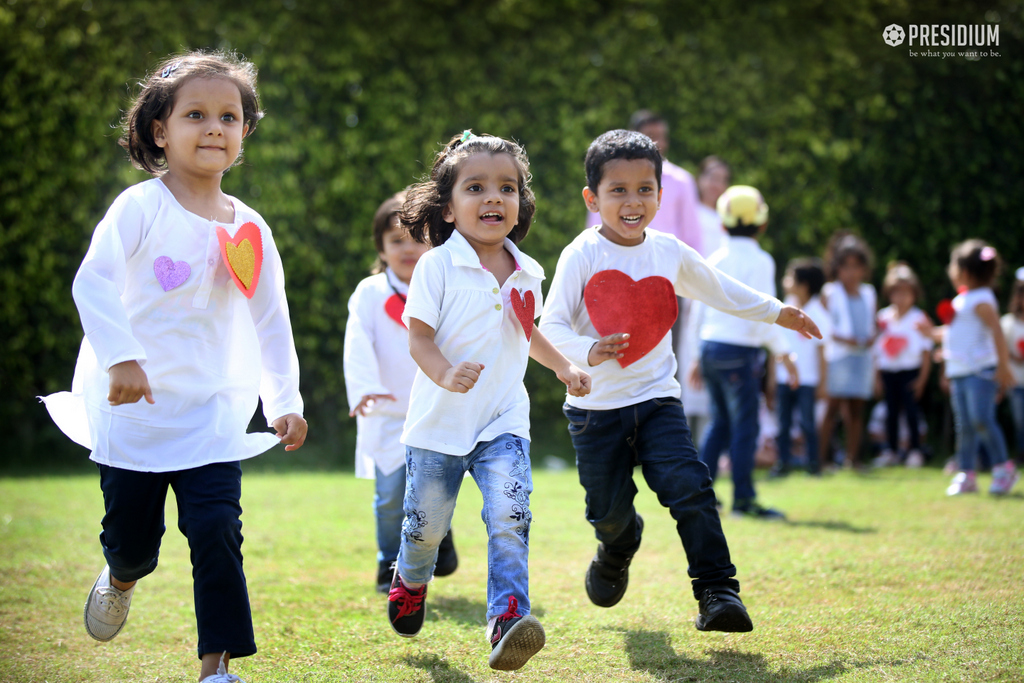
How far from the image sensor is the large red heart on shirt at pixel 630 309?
127 inches

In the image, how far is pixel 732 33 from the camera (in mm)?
8430

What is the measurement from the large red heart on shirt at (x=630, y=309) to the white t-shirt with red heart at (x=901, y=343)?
550cm

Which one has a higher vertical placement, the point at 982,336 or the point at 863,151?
the point at 863,151

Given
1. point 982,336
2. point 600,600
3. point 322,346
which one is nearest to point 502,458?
point 600,600

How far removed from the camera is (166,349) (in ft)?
8.59

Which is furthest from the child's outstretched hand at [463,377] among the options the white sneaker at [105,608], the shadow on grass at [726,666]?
the white sneaker at [105,608]

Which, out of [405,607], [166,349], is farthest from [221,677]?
[166,349]

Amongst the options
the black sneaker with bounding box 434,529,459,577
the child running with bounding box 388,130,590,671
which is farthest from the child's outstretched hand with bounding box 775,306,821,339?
the black sneaker with bounding box 434,529,459,577

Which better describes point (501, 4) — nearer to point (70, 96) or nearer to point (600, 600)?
point (70, 96)

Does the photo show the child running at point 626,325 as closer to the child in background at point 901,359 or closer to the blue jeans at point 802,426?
the blue jeans at point 802,426

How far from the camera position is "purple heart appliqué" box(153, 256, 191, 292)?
2607mm

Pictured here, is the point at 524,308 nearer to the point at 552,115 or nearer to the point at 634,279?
the point at 634,279

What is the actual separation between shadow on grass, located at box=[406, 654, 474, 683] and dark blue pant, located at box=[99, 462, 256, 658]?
57 cm

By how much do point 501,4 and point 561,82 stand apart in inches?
34.7
